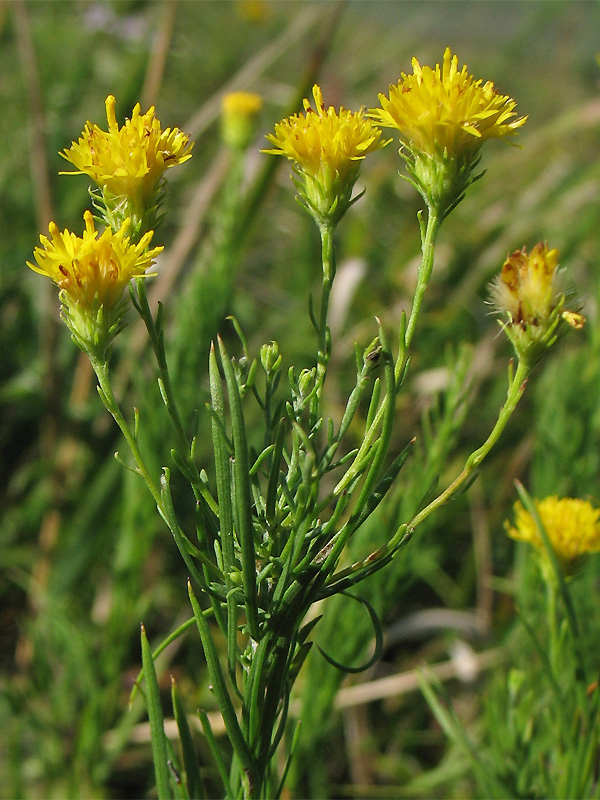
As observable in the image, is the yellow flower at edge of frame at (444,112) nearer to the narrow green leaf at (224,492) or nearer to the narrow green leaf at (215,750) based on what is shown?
the narrow green leaf at (224,492)

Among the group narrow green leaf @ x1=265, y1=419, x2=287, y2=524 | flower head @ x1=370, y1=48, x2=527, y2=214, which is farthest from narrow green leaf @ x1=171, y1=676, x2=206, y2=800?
flower head @ x1=370, y1=48, x2=527, y2=214

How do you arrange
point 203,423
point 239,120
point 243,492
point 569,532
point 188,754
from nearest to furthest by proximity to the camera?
point 243,492 → point 188,754 → point 569,532 → point 239,120 → point 203,423

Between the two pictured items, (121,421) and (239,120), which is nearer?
(121,421)

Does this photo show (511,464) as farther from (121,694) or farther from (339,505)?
(339,505)

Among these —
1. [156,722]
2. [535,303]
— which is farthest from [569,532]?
[156,722]

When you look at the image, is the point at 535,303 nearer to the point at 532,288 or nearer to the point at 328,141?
the point at 532,288

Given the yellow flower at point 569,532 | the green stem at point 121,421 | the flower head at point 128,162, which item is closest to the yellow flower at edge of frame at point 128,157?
the flower head at point 128,162
